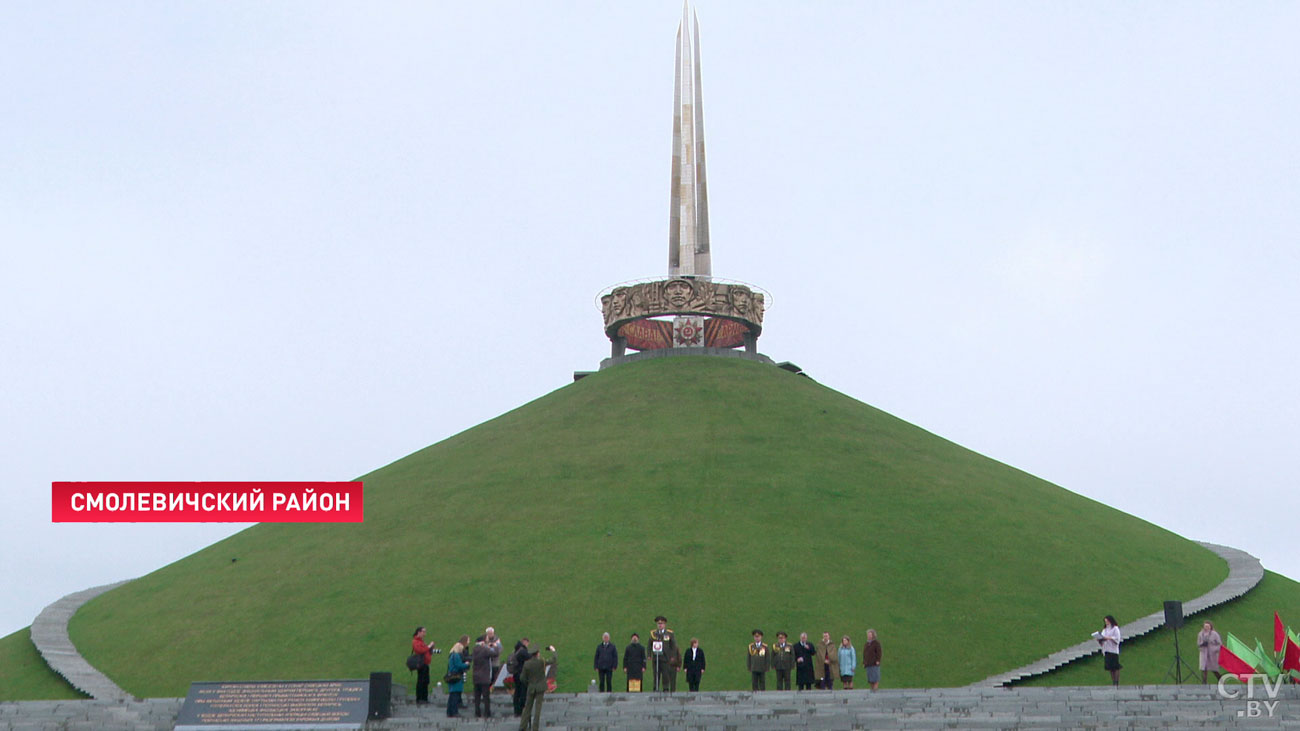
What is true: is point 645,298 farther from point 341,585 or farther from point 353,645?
point 353,645

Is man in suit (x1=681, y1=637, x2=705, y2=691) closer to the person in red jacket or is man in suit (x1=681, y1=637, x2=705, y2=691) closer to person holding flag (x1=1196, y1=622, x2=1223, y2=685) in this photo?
the person in red jacket

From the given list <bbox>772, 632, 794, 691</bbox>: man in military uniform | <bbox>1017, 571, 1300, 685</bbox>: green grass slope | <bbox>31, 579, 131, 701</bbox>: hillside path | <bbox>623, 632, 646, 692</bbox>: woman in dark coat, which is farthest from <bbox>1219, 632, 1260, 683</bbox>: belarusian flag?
<bbox>31, 579, 131, 701</bbox>: hillside path

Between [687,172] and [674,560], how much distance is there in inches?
1068

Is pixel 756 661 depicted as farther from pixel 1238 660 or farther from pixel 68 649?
pixel 68 649

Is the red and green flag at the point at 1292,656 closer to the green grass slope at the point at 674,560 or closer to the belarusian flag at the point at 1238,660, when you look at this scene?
the belarusian flag at the point at 1238,660

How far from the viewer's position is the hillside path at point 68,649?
3128cm

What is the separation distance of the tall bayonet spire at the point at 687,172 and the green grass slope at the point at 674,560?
958 centimetres

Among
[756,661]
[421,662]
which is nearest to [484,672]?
[421,662]

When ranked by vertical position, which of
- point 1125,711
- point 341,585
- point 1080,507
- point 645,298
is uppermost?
point 645,298

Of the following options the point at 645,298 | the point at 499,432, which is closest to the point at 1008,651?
the point at 499,432

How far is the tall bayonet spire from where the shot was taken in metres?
57.9

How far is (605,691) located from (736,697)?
3.19 metres

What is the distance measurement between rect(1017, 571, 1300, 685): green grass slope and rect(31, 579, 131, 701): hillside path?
839 inches

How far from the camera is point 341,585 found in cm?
3647
